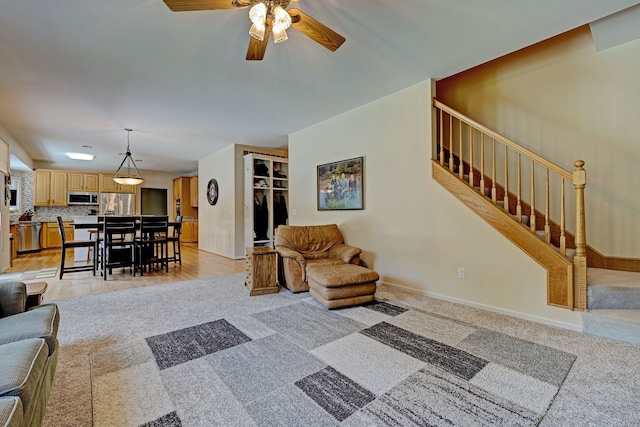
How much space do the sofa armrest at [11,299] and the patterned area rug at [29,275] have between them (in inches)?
146

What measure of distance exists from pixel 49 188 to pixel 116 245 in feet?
18.8

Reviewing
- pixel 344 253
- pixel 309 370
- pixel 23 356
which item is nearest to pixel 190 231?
pixel 344 253

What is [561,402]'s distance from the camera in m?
1.55

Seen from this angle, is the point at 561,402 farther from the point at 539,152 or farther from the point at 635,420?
the point at 539,152

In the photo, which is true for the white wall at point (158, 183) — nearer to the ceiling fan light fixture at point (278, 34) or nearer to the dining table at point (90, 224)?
the dining table at point (90, 224)

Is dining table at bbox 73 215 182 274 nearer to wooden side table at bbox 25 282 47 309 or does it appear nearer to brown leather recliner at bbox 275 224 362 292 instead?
brown leather recliner at bbox 275 224 362 292

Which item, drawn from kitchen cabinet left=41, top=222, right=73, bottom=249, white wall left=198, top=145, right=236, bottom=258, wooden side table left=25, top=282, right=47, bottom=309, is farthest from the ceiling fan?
kitchen cabinet left=41, top=222, right=73, bottom=249

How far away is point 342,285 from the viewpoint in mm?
3000

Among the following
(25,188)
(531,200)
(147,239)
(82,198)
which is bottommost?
(147,239)

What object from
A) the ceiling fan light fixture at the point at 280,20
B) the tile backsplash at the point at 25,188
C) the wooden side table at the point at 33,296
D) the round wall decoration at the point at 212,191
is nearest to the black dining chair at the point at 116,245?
the round wall decoration at the point at 212,191

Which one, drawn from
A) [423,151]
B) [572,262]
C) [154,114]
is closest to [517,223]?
[572,262]

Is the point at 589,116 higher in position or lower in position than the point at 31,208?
higher

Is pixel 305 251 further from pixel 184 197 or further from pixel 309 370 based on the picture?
pixel 184 197

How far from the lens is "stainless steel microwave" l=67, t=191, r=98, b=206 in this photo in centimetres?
861
